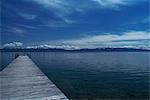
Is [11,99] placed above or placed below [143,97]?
above

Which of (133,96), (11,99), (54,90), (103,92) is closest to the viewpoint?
(11,99)

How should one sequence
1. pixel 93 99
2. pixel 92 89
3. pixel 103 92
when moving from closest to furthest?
1. pixel 93 99
2. pixel 103 92
3. pixel 92 89

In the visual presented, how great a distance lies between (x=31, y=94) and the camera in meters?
6.98

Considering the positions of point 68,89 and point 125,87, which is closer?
point 68,89

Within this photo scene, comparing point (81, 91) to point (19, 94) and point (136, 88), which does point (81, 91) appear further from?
point (19, 94)

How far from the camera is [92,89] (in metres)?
15.5

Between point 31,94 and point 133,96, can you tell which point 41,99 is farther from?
point 133,96

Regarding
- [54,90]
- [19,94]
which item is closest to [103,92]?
[54,90]

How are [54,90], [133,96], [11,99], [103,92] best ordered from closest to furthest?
[11,99] < [54,90] < [133,96] < [103,92]

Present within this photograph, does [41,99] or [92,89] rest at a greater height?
[41,99]

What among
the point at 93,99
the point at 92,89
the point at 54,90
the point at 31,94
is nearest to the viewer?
the point at 31,94

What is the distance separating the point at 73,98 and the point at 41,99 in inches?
274

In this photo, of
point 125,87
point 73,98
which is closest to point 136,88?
point 125,87

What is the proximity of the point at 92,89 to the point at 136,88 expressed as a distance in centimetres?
380
